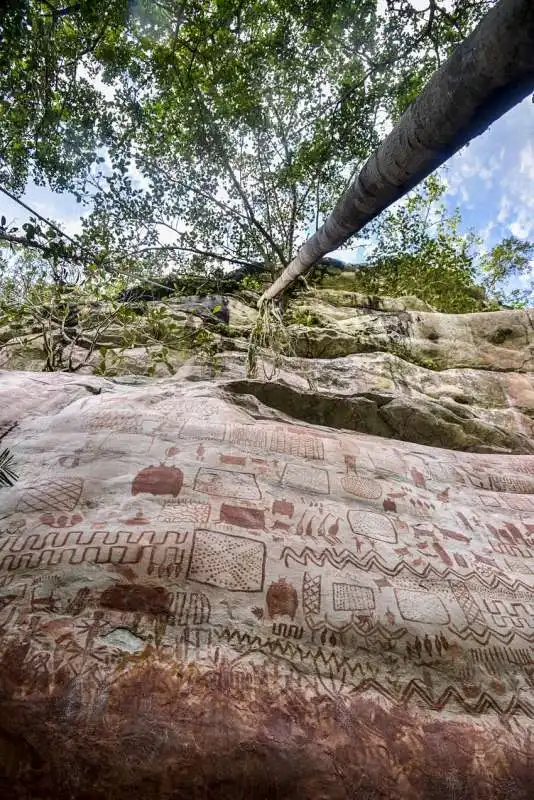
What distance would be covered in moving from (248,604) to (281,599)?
6.7 inches

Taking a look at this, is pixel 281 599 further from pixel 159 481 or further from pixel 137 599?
pixel 159 481

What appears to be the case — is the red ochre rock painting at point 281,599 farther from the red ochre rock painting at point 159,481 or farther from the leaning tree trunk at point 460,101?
the leaning tree trunk at point 460,101

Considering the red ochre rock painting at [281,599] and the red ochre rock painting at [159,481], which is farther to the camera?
the red ochre rock painting at [159,481]

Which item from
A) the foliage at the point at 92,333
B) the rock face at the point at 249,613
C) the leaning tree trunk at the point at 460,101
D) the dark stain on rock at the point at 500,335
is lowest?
the rock face at the point at 249,613

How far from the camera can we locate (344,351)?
5.98 metres

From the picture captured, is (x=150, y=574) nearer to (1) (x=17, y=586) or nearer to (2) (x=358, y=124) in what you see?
(1) (x=17, y=586)

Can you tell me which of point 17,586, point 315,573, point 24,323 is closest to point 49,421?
point 17,586

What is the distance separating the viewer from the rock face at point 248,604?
156 centimetres

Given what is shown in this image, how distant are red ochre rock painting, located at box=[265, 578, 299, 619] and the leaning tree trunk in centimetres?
249

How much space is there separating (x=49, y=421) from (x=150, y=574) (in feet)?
5.66

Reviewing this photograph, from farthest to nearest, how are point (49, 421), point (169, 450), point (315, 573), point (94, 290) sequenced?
point (94, 290) → point (49, 421) → point (169, 450) → point (315, 573)

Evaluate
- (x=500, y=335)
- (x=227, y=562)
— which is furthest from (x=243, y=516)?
(x=500, y=335)

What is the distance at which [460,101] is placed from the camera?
6.96 feet

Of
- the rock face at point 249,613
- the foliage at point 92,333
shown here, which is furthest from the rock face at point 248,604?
the foliage at point 92,333
